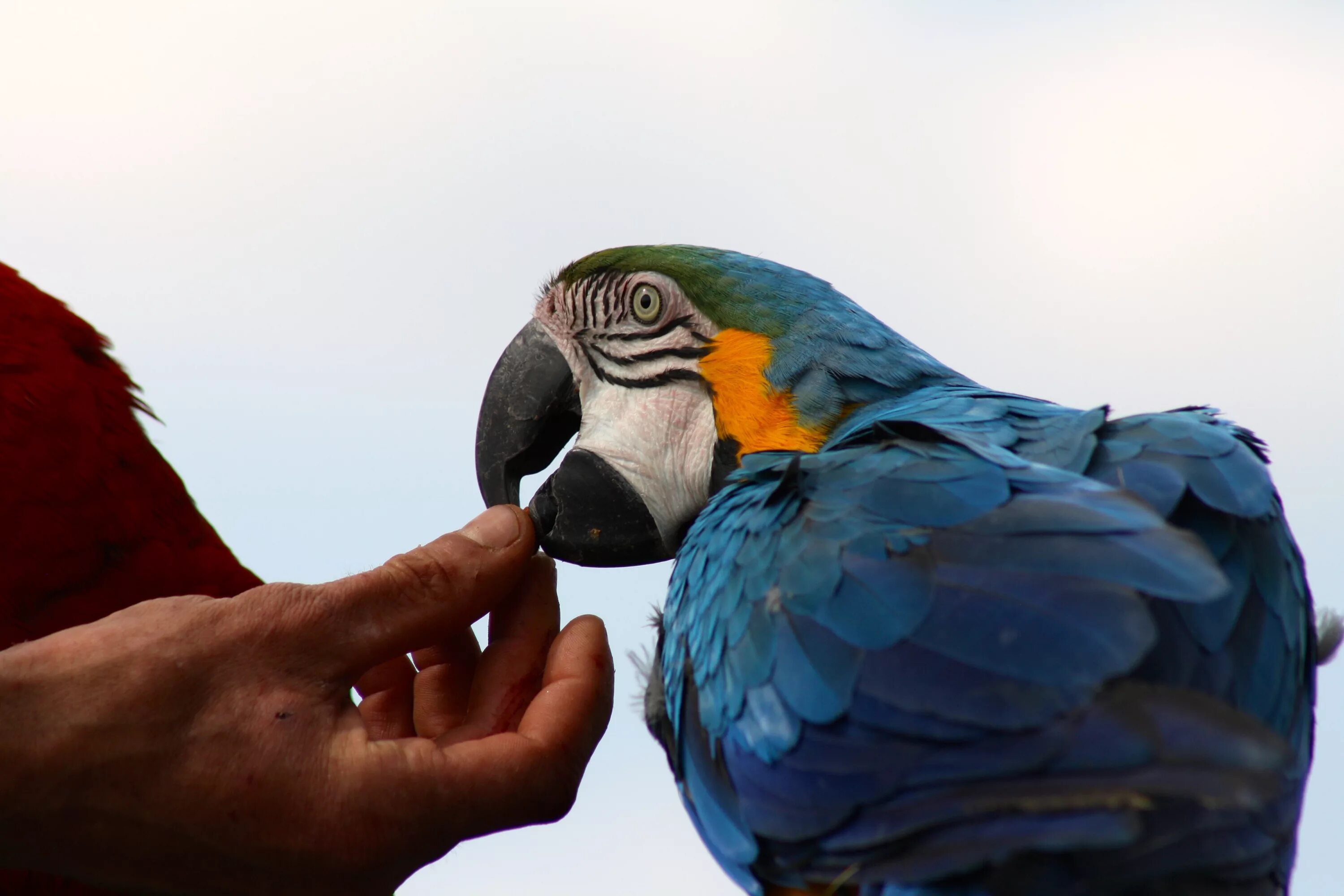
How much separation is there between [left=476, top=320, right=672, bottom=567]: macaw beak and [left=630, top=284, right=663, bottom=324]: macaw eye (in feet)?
0.51

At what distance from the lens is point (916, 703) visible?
3.49 ft

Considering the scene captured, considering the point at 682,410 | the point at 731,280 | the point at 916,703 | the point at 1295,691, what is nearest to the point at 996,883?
the point at 916,703

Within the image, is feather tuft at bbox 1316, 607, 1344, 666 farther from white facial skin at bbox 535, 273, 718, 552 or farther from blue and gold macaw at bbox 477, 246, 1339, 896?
white facial skin at bbox 535, 273, 718, 552

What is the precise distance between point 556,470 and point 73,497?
0.68m

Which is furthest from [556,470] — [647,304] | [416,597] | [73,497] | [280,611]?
[73,497]

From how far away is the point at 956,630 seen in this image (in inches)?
41.9

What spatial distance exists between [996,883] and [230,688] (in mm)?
841

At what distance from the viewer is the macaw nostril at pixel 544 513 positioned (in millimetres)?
1754

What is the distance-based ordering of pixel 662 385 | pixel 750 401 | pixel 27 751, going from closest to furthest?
pixel 27 751 → pixel 750 401 → pixel 662 385

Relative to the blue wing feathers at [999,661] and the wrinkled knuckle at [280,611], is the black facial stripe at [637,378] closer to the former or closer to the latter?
the blue wing feathers at [999,661]

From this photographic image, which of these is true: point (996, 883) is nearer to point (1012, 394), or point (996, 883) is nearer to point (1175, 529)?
point (1175, 529)

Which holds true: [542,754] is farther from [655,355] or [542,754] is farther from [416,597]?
[655,355]

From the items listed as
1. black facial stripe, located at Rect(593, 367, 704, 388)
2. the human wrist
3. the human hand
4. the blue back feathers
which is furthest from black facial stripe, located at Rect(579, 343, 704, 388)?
the human wrist

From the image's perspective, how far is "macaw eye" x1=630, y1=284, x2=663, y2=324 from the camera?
A: 187 centimetres
